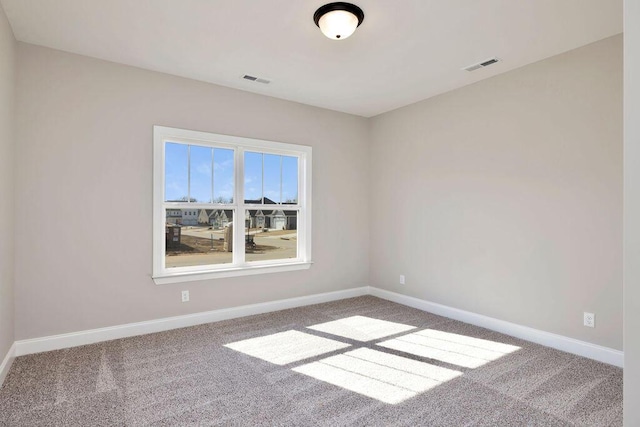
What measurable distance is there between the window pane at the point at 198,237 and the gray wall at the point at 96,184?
0.90 feet

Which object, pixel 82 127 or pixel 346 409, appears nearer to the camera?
pixel 346 409

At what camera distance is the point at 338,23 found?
8.33 ft

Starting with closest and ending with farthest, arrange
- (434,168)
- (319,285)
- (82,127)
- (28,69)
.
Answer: (28,69), (82,127), (434,168), (319,285)

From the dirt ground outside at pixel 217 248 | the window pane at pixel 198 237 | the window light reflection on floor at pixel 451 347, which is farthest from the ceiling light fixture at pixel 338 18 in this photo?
the window light reflection on floor at pixel 451 347

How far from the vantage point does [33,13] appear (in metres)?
2.63

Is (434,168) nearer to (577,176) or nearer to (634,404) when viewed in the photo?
(577,176)

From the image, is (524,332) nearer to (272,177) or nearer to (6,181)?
(272,177)

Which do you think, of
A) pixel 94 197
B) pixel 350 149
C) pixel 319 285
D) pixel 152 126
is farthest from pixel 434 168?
pixel 94 197

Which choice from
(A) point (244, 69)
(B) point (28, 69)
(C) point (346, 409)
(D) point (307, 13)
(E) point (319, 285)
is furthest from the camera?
(E) point (319, 285)

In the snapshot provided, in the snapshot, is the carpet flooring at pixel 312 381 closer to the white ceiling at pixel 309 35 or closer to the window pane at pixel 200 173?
the window pane at pixel 200 173

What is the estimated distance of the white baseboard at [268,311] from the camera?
9.89 feet

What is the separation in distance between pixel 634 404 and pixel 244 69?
12.1 feet

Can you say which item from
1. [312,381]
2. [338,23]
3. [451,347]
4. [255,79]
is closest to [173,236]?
[255,79]

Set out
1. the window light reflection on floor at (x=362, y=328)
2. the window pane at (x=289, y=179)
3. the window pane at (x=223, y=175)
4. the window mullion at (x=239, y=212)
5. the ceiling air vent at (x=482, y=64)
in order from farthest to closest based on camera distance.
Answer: the window pane at (x=289, y=179)
the window mullion at (x=239, y=212)
the window pane at (x=223, y=175)
the window light reflection on floor at (x=362, y=328)
the ceiling air vent at (x=482, y=64)
